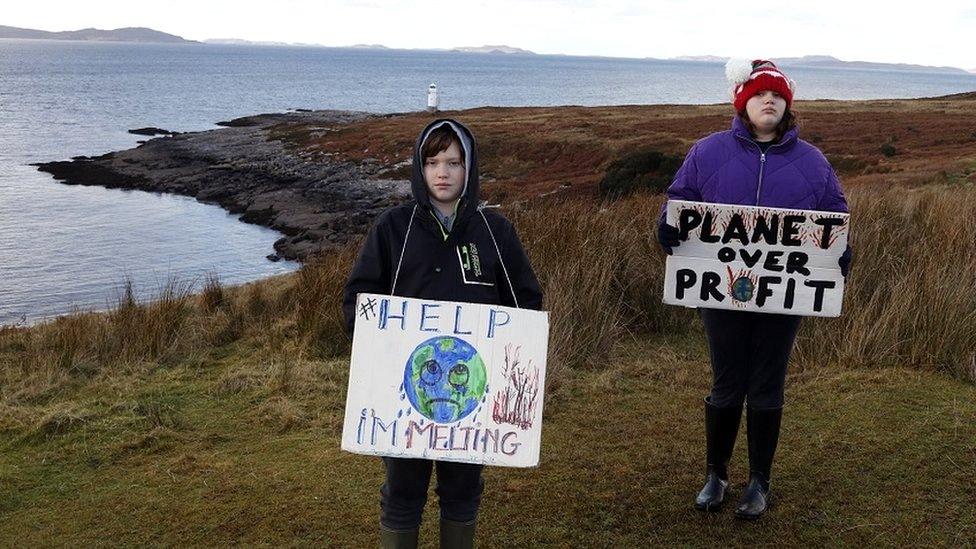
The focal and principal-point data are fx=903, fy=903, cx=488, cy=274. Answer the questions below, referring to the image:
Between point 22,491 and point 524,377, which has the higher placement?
point 524,377

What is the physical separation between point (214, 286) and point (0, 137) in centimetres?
4395

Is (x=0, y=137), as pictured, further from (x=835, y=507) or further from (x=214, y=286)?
(x=835, y=507)

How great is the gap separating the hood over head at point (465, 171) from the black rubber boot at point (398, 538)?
1047 millimetres

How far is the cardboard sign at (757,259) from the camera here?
3.57 m

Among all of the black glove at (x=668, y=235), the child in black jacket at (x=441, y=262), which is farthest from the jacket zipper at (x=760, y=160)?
the child in black jacket at (x=441, y=262)

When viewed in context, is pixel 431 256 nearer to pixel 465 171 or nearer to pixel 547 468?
pixel 465 171

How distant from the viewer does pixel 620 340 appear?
6.67m

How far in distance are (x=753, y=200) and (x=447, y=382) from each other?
148 centimetres

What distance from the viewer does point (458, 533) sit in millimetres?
3008

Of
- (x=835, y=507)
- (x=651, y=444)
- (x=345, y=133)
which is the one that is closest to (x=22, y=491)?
(x=651, y=444)

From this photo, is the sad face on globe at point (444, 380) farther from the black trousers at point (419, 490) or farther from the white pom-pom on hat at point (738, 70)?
the white pom-pom on hat at point (738, 70)

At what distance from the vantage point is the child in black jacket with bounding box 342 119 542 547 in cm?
285

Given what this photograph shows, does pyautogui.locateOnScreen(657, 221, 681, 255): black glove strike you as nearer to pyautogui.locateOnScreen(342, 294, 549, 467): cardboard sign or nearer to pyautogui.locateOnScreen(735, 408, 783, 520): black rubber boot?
pyautogui.locateOnScreen(735, 408, 783, 520): black rubber boot

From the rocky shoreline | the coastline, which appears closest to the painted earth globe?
the coastline
